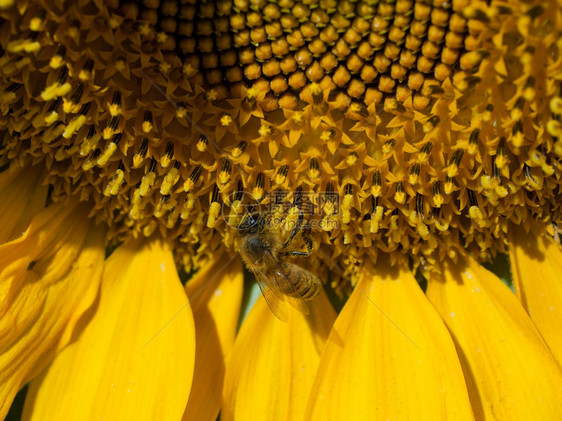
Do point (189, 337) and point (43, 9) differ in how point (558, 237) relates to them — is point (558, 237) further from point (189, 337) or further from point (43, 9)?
point (43, 9)

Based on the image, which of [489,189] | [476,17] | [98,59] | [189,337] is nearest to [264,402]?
[189,337]

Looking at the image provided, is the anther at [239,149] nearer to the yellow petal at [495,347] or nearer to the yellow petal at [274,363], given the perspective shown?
the yellow petal at [274,363]

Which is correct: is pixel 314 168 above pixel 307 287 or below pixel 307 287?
above

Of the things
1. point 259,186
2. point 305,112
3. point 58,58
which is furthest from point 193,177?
point 58,58

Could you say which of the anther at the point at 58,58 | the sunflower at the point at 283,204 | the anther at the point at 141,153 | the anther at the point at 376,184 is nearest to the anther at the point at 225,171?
the sunflower at the point at 283,204

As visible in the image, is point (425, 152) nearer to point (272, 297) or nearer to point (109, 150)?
point (272, 297)

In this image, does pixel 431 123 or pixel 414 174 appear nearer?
pixel 431 123

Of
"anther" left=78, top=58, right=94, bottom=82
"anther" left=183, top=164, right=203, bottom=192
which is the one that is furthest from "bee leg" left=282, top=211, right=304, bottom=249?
"anther" left=78, top=58, right=94, bottom=82
